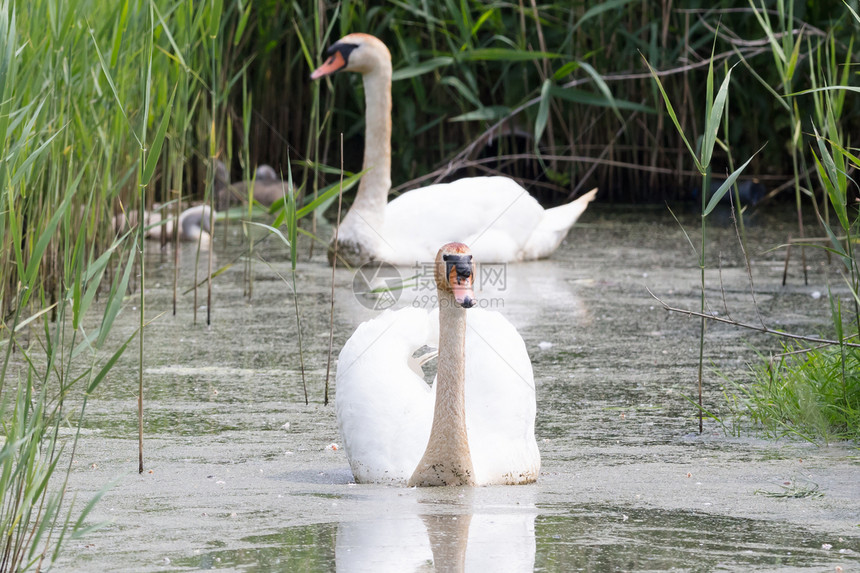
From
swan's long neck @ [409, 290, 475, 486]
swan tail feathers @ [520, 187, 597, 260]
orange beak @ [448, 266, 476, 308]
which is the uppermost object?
swan tail feathers @ [520, 187, 597, 260]

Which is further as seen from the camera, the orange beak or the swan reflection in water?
the orange beak

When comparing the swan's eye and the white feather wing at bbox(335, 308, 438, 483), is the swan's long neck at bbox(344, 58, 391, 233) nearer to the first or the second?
the white feather wing at bbox(335, 308, 438, 483)

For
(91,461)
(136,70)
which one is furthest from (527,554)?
(136,70)

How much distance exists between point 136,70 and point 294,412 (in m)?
1.99

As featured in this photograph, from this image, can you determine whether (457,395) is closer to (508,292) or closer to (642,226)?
(508,292)

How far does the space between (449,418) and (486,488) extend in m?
0.22

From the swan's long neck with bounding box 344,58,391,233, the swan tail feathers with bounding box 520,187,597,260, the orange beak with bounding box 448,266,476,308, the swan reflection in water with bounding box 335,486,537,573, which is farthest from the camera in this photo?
the swan tail feathers with bounding box 520,187,597,260

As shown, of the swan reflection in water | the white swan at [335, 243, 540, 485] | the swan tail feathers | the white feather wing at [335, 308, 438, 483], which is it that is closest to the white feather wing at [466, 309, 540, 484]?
the white swan at [335, 243, 540, 485]

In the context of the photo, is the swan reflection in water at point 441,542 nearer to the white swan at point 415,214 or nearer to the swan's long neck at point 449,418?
the swan's long neck at point 449,418

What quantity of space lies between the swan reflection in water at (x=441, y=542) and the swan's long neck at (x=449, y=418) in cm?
25

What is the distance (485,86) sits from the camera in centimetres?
1053

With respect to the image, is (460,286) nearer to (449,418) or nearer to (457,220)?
(449,418)

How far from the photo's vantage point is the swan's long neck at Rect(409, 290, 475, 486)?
132 inches

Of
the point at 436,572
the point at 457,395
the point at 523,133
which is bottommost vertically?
the point at 436,572
